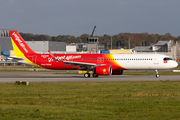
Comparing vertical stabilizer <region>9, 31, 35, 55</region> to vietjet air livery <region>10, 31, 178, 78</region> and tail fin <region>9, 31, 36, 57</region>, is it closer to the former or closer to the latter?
tail fin <region>9, 31, 36, 57</region>

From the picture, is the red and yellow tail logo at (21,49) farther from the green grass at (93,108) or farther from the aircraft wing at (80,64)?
the green grass at (93,108)

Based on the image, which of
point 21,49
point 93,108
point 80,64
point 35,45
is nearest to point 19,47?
point 21,49

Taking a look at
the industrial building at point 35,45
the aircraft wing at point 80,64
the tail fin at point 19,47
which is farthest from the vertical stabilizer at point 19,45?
the industrial building at point 35,45

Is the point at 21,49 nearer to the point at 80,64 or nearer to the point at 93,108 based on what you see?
the point at 80,64

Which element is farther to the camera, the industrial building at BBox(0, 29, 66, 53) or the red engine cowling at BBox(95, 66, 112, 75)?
the industrial building at BBox(0, 29, 66, 53)

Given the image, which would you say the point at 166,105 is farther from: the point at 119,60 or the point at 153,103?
the point at 119,60

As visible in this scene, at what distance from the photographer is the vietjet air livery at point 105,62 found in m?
43.1

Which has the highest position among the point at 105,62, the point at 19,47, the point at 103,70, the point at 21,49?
the point at 19,47

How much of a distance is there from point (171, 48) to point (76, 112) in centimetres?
16822

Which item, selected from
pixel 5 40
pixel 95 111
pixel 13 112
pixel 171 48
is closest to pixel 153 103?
pixel 95 111

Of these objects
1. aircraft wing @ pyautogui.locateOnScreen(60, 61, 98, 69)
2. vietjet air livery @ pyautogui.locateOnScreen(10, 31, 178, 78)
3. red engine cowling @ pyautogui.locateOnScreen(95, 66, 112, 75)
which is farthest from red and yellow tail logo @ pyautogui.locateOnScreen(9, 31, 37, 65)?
red engine cowling @ pyautogui.locateOnScreen(95, 66, 112, 75)

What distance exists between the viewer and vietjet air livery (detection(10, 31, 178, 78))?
141 ft

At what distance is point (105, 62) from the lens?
44.4 meters

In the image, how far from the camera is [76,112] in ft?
48.1
